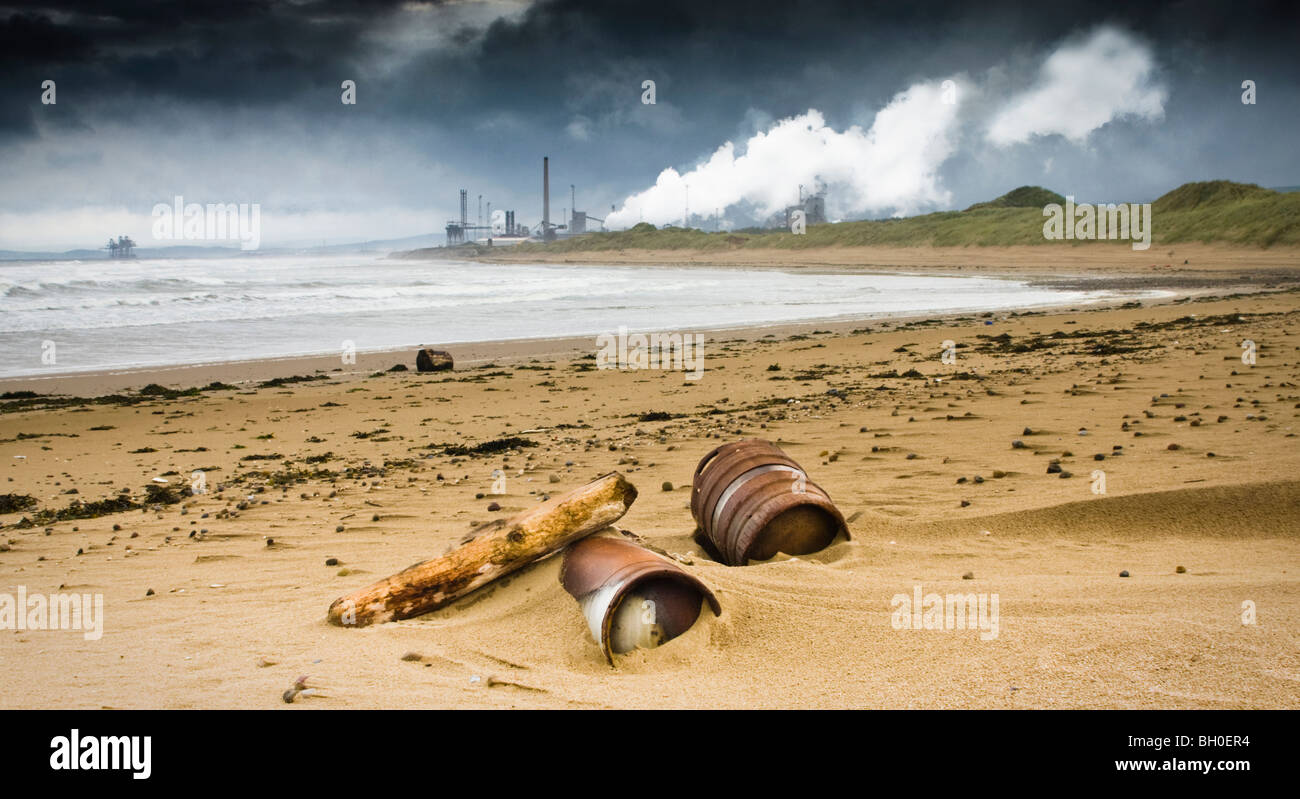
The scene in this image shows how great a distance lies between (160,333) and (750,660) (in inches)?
946

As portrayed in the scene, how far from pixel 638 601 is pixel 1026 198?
13662 cm

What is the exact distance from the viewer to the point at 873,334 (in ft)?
69.5

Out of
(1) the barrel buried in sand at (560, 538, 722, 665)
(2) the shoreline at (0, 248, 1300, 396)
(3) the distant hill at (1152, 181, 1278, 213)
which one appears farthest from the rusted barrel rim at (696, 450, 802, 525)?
(3) the distant hill at (1152, 181, 1278, 213)

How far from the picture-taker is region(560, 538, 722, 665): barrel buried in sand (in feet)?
13.1

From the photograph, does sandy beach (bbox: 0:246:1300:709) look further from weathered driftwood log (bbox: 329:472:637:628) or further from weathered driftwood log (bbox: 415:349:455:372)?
weathered driftwood log (bbox: 415:349:455:372)

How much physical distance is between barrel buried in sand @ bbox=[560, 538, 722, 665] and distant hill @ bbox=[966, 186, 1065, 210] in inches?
5025

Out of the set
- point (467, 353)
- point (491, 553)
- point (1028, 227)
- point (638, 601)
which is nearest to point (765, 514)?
point (638, 601)

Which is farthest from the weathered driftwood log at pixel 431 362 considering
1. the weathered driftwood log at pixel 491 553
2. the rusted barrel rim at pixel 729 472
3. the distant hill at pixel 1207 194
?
the distant hill at pixel 1207 194

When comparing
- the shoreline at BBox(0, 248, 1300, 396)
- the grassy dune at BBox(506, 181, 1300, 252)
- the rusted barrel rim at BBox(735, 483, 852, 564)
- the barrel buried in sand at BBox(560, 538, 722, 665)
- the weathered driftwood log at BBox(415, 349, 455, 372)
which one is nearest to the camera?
the barrel buried in sand at BBox(560, 538, 722, 665)

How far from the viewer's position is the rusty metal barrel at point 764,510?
5297 mm

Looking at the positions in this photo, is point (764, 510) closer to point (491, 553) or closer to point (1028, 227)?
point (491, 553)

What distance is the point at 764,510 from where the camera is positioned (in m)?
5.27
